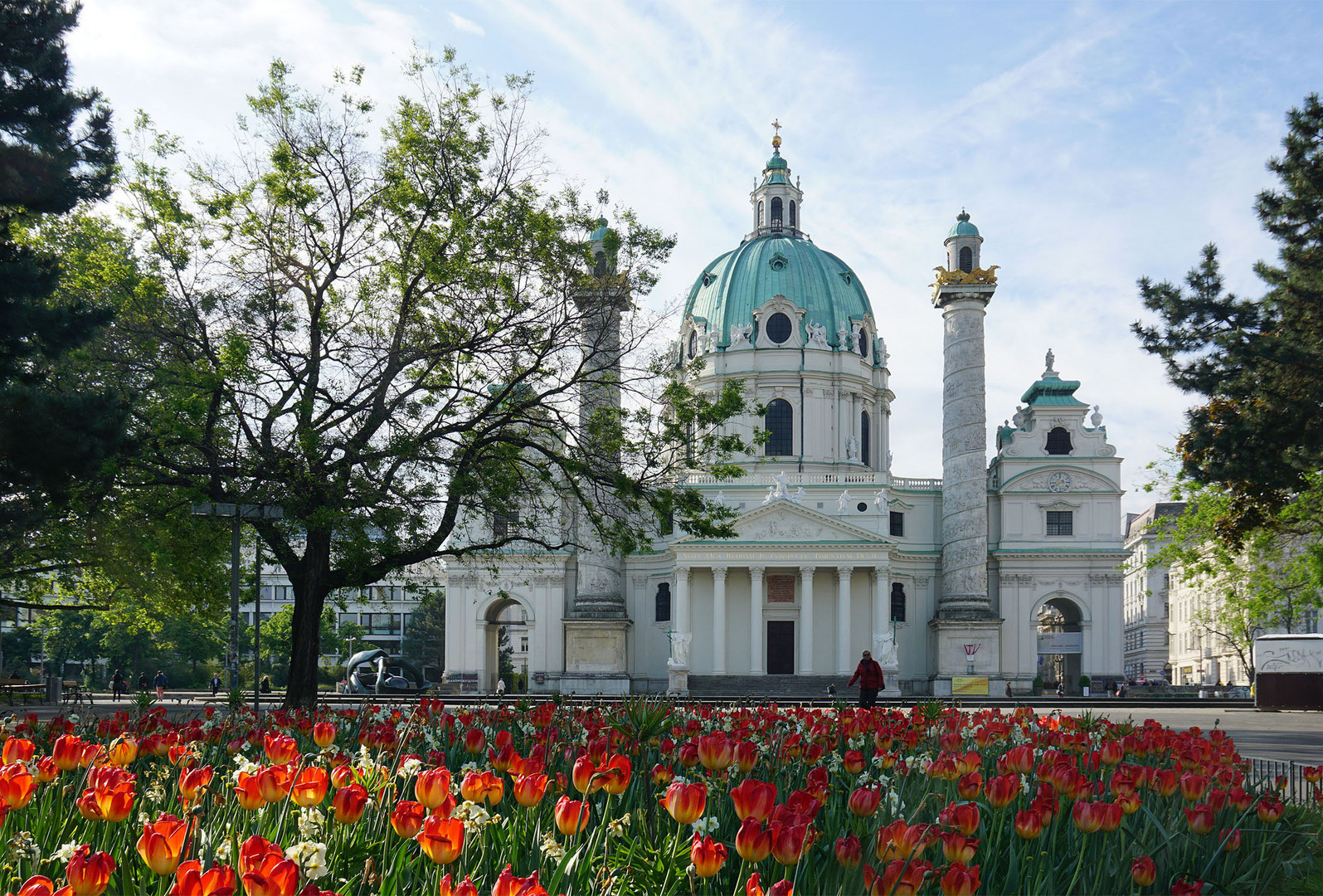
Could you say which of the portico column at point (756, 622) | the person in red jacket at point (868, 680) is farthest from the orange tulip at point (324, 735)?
the portico column at point (756, 622)

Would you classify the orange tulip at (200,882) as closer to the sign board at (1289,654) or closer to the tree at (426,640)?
the sign board at (1289,654)

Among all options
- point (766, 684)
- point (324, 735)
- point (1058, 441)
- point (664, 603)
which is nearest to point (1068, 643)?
point (1058, 441)

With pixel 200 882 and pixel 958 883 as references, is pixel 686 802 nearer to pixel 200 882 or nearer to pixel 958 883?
pixel 958 883

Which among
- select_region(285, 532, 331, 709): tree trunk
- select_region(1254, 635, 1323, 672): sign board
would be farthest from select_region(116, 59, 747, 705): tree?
select_region(1254, 635, 1323, 672): sign board

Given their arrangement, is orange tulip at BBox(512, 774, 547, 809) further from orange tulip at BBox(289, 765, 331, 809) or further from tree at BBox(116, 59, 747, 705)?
tree at BBox(116, 59, 747, 705)

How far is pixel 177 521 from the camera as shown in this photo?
22312 mm

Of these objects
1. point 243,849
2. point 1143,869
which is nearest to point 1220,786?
point 1143,869

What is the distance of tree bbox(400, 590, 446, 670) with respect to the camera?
9594 centimetres

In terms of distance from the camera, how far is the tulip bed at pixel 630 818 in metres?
4.14

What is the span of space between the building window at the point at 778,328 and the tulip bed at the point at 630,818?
2474 inches

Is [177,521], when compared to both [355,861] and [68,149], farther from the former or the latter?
[355,861]

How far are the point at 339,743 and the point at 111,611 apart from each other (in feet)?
109

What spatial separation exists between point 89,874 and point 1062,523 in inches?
2691

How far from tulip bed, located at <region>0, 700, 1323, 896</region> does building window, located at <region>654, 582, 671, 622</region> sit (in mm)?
56803
